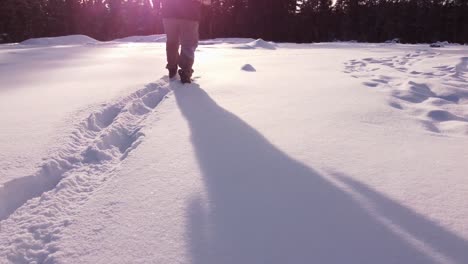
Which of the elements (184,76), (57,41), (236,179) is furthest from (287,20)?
(236,179)

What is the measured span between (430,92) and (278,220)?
2.51 metres

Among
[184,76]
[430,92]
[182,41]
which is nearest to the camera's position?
[430,92]

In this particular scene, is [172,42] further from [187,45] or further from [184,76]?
[184,76]

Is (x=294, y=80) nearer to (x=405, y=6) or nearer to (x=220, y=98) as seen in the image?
(x=220, y=98)

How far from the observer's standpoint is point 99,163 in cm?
176

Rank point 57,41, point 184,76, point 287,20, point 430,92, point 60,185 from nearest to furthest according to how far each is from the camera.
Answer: point 60,185 < point 430,92 < point 184,76 < point 57,41 < point 287,20

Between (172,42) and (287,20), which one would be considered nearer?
(172,42)

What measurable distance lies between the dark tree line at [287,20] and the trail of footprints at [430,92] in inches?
1073

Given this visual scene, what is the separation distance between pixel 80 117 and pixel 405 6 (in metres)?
35.5

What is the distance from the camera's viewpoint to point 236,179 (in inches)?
59.4

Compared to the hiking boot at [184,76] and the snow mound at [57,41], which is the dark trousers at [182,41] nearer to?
the hiking boot at [184,76]

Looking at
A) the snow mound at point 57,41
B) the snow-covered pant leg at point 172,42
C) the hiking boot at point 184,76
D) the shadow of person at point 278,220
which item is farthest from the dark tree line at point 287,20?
the shadow of person at point 278,220

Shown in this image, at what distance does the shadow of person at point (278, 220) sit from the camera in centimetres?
104

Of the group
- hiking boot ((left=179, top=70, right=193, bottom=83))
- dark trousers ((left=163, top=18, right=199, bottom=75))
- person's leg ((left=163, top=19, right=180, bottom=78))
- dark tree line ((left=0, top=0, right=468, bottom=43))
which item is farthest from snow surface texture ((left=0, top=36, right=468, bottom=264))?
dark tree line ((left=0, top=0, right=468, bottom=43))
